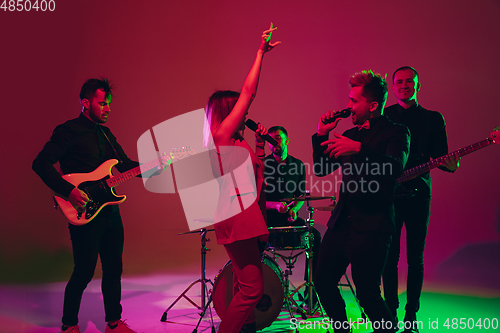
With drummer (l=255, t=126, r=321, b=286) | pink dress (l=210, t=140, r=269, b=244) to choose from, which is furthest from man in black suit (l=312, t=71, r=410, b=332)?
drummer (l=255, t=126, r=321, b=286)

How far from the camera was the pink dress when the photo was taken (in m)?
2.01

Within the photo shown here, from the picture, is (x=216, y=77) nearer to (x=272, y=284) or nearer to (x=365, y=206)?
(x=272, y=284)

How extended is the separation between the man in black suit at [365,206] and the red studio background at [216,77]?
3.64 metres

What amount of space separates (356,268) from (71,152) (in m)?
2.30

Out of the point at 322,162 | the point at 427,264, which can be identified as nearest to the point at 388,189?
the point at 322,162

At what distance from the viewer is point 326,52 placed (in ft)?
19.4

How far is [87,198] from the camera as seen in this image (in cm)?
292

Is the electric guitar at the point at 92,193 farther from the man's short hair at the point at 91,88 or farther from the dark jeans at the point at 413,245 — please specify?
the dark jeans at the point at 413,245

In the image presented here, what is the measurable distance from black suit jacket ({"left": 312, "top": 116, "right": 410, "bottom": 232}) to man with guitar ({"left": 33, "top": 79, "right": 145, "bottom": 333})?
1.80 m

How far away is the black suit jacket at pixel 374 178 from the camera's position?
207cm

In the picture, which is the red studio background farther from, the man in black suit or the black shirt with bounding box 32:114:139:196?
the man in black suit

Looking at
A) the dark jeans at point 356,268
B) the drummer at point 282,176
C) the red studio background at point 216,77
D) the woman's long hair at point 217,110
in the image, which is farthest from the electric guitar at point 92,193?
the red studio background at point 216,77

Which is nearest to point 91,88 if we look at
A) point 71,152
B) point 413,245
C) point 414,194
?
point 71,152

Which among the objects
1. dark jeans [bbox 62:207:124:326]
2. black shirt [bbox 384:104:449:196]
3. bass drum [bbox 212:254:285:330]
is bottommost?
bass drum [bbox 212:254:285:330]
